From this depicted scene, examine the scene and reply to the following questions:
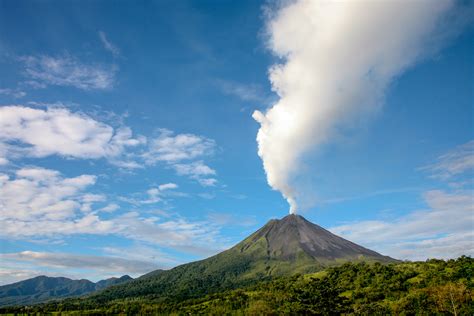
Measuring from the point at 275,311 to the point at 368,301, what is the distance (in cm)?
3938

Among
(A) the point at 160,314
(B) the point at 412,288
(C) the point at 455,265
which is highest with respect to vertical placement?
(C) the point at 455,265

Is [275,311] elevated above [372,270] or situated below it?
below

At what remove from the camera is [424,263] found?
18512 cm

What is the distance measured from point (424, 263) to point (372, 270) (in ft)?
86.6

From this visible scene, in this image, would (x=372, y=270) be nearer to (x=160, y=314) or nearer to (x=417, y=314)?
(x=417, y=314)

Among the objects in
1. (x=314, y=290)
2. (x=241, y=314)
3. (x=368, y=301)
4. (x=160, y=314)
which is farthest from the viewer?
(x=160, y=314)

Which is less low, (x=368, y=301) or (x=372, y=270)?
(x=372, y=270)

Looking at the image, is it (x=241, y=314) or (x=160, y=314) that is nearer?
(x=241, y=314)

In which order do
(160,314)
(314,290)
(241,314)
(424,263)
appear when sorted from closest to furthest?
(314,290) → (241,314) → (424,263) → (160,314)

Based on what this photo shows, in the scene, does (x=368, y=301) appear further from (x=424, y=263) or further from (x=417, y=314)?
(x=424, y=263)

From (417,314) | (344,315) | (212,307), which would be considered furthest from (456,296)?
(212,307)

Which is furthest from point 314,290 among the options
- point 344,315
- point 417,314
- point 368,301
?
point 368,301

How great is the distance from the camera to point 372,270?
19362 cm

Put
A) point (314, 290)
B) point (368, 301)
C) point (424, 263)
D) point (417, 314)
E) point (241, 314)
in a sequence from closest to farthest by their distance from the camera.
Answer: point (314, 290) < point (417, 314) < point (368, 301) < point (241, 314) < point (424, 263)
